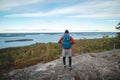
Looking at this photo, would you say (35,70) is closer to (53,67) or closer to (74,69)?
(53,67)

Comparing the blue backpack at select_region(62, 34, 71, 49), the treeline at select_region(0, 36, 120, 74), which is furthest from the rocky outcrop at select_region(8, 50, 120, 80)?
the treeline at select_region(0, 36, 120, 74)

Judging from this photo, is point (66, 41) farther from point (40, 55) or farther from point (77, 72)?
point (40, 55)

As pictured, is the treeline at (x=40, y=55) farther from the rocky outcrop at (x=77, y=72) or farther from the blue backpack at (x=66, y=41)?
the blue backpack at (x=66, y=41)

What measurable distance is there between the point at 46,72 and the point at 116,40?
25011mm

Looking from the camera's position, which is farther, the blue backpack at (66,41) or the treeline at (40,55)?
the treeline at (40,55)

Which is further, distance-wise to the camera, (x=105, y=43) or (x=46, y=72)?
(x=105, y=43)

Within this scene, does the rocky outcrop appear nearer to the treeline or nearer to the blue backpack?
the blue backpack

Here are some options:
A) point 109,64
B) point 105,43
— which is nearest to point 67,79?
point 109,64

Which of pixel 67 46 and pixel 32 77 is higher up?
pixel 67 46

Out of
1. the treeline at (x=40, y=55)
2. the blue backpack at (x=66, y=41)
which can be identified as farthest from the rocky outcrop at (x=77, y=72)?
the treeline at (x=40, y=55)

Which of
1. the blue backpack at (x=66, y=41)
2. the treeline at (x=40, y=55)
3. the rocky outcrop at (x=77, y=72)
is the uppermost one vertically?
the blue backpack at (x=66, y=41)

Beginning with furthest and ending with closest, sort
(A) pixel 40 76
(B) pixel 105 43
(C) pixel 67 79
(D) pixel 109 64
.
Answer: (B) pixel 105 43 → (D) pixel 109 64 → (A) pixel 40 76 → (C) pixel 67 79

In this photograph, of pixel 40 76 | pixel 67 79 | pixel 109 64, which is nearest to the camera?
pixel 67 79

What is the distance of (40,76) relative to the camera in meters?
11.2
